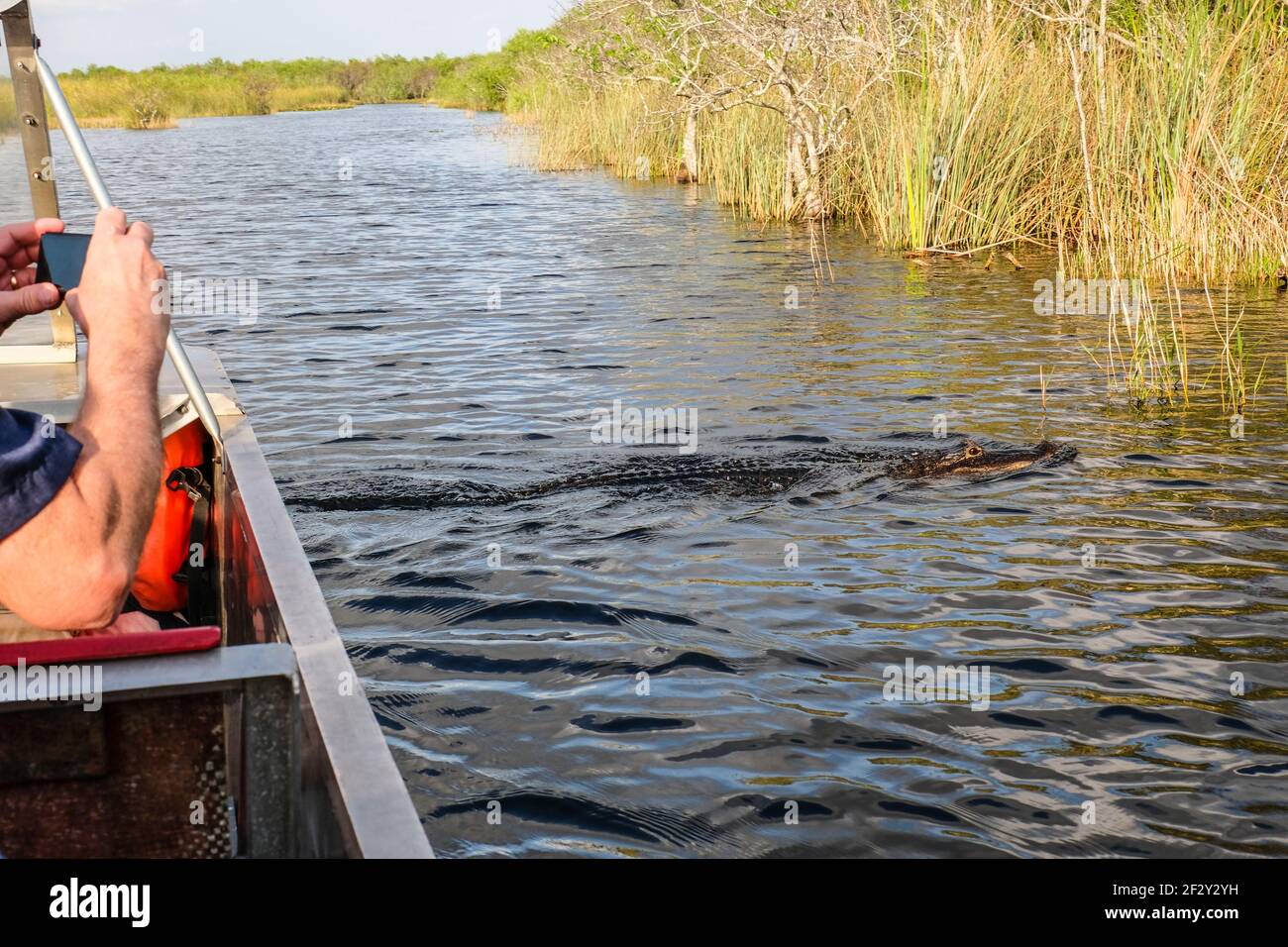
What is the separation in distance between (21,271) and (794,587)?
334 cm

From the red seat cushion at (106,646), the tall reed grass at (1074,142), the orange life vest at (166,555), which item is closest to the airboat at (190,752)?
the red seat cushion at (106,646)

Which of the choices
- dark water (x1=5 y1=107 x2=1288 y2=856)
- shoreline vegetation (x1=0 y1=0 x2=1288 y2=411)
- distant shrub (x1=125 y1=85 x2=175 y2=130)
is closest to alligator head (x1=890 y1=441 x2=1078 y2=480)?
dark water (x1=5 y1=107 x2=1288 y2=856)

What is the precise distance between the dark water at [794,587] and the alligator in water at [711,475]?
119mm

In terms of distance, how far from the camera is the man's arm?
6.82ft

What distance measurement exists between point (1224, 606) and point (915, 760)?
180 cm

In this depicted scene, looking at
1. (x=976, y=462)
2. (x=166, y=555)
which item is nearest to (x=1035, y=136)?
(x=976, y=462)

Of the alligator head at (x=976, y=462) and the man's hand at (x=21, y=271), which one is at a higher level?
the man's hand at (x=21, y=271)

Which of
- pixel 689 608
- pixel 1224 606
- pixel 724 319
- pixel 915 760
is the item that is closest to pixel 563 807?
pixel 915 760

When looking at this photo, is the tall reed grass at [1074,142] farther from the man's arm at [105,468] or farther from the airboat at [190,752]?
the airboat at [190,752]

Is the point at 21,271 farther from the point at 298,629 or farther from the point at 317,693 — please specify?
the point at 317,693

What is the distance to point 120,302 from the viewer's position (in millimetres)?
2287

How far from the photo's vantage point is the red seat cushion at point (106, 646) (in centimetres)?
213

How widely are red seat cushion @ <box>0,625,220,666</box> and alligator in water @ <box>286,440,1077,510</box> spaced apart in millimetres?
4341
